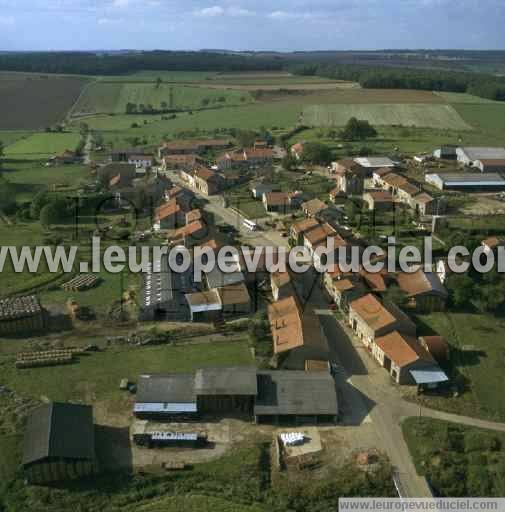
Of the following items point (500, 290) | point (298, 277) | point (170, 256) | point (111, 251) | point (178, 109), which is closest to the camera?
point (500, 290)

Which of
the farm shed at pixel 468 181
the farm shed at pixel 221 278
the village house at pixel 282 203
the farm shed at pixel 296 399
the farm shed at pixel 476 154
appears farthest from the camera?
the farm shed at pixel 476 154

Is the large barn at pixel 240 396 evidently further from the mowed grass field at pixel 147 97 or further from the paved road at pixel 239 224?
the mowed grass field at pixel 147 97

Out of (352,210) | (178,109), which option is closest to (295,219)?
(352,210)

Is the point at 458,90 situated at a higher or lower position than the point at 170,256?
higher

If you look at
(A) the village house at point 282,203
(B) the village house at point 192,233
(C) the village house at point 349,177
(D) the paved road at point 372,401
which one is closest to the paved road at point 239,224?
(A) the village house at point 282,203

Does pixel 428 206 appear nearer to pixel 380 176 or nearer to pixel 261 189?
pixel 380 176

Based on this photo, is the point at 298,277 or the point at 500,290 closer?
the point at 500,290

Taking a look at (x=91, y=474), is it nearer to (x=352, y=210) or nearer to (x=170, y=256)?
(x=170, y=256)
